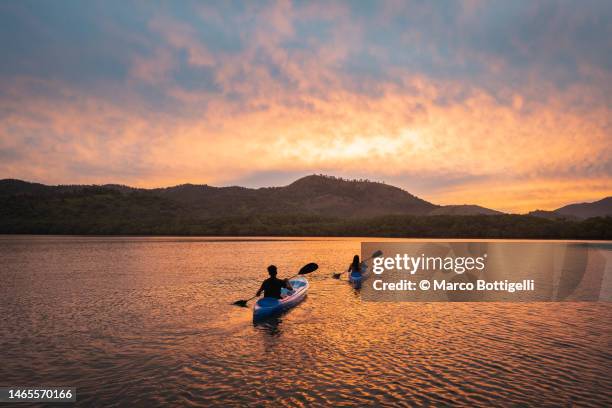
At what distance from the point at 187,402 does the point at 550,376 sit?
11.6 meters

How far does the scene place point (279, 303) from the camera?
72.4ft

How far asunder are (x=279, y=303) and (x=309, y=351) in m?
6.78

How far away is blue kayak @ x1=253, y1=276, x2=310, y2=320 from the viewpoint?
2090 centimetres

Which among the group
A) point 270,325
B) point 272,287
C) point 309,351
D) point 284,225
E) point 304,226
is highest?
point 284,225

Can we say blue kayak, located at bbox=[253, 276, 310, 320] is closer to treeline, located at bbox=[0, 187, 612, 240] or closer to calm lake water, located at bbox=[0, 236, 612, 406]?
calm lake water, located at bbox=[0, 236, 612, 406]

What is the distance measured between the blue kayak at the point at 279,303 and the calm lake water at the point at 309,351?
659mm

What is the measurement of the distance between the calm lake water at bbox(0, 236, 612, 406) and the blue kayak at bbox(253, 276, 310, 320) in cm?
66

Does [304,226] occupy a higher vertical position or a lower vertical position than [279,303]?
higher

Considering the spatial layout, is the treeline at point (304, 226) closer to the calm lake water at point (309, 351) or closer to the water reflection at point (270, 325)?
the calm lake water at point (309, 351)

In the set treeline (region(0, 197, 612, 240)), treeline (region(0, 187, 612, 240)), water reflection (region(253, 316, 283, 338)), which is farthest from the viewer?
treeline (region(0, 187, 612, 240))

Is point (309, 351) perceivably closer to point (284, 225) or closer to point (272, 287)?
point (272, 287)

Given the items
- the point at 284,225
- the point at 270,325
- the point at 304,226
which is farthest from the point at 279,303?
the point at 284,225

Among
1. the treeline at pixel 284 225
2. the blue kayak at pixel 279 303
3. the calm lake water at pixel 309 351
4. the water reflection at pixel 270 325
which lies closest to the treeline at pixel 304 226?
the treeline at pixel 284 225

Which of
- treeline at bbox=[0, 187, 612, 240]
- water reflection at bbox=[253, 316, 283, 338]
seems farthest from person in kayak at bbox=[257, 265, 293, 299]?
treeline at bbox=[0, 187, 612, 240]
